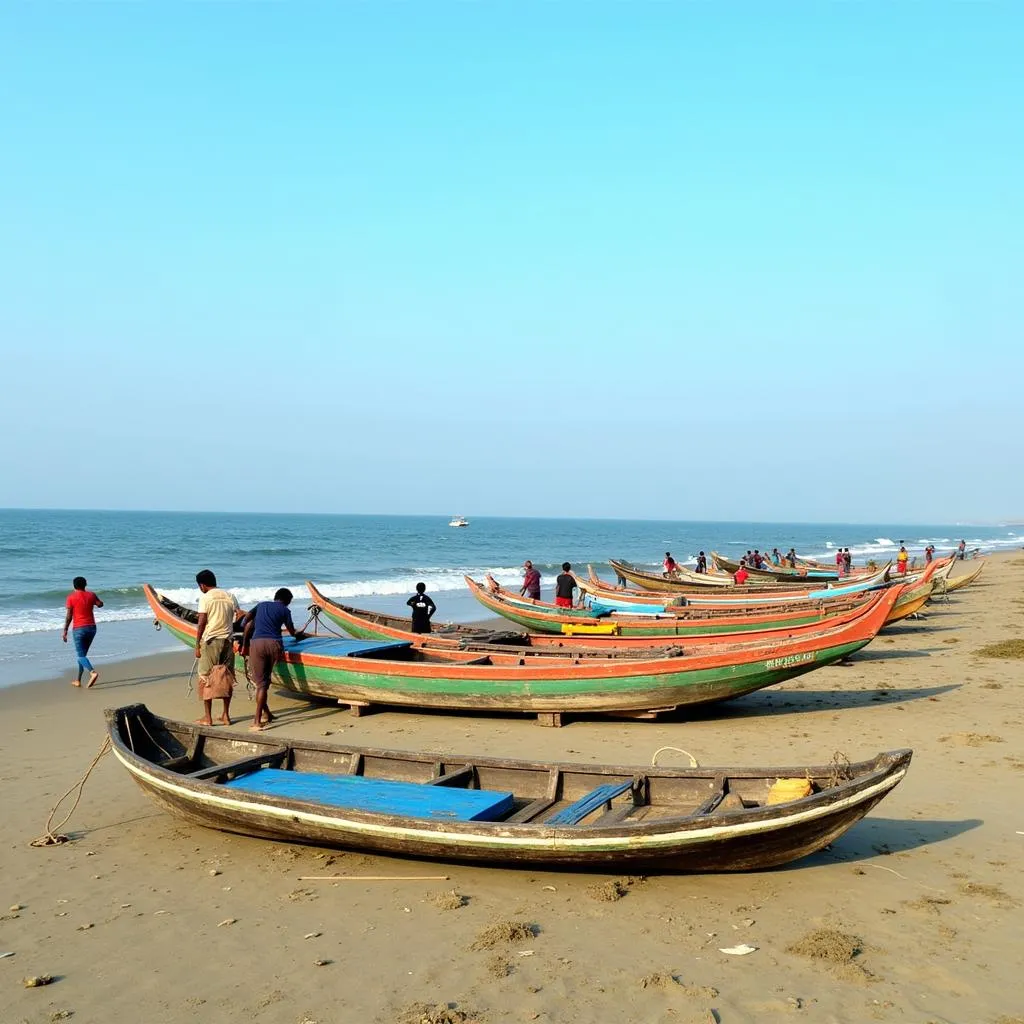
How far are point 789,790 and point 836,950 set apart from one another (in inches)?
49.5

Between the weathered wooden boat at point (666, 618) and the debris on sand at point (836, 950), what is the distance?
945 centimetres

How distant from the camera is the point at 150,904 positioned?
616 cm

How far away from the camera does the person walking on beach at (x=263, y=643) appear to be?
11117 millimetres

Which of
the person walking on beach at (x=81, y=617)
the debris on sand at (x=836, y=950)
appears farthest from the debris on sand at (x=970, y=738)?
the person walking on beach at (x=81, y=617)

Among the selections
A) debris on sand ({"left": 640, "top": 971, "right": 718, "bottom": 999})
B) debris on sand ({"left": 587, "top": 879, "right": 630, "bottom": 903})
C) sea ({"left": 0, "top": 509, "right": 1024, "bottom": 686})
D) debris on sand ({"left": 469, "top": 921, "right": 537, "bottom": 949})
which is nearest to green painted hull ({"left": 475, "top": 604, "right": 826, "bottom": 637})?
debris on sand ({"left": 587, "top": 879, "right": 630, "bottom": 903})

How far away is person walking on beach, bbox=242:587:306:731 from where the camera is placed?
438 inches


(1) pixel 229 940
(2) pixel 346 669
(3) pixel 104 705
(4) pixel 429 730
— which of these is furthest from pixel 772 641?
(3) pixel 104 705

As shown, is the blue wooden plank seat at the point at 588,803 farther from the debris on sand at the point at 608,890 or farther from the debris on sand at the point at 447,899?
the debris on sand at the point at 447,899

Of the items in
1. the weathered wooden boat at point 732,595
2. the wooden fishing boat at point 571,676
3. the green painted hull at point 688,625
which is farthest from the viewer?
the weathered wooden boat at point 732,595

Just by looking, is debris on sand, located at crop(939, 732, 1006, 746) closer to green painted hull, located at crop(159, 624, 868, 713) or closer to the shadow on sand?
green painted hull, located at crop(159, 624, 868, 713)

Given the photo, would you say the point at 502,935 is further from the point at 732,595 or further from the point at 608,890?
the point at 732,595

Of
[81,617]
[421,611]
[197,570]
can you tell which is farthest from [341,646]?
[197,570]

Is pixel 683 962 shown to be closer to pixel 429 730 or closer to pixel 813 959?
pixel 813 959

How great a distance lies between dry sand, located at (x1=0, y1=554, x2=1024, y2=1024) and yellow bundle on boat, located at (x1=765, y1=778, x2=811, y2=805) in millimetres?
540
